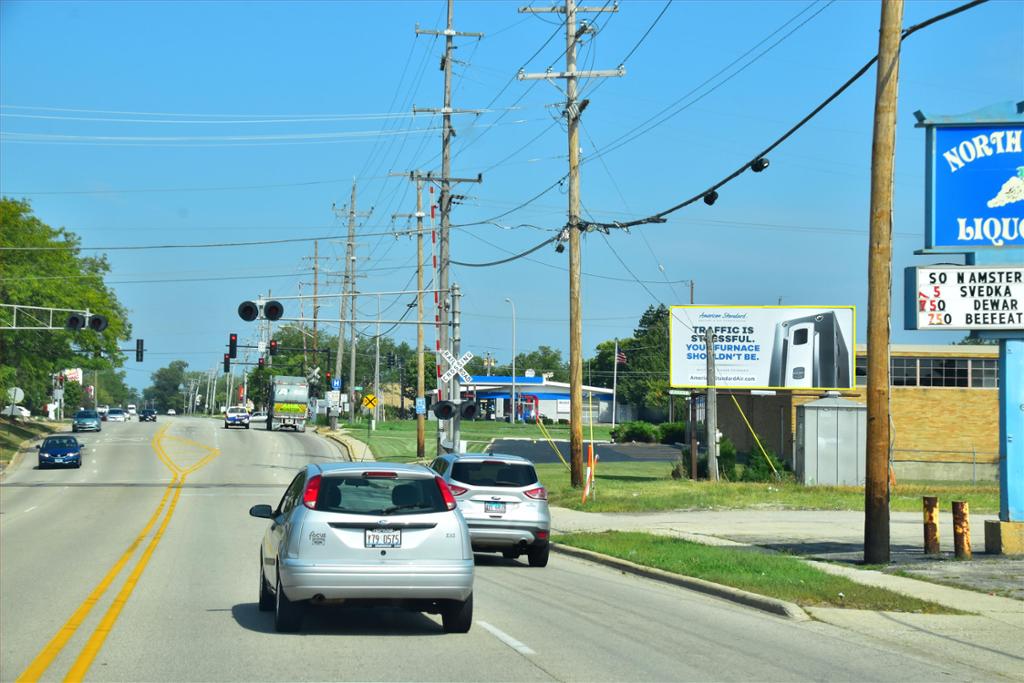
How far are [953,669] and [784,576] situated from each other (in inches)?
221

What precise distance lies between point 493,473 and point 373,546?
28.5 feet

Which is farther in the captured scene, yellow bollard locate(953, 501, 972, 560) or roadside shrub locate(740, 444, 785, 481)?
roadside shrub locate(740, 444, 785, 481)

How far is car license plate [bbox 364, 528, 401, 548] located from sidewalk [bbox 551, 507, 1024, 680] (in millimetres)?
5007

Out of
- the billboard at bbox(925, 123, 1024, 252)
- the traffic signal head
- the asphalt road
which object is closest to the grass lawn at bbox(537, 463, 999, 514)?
the asphalt road

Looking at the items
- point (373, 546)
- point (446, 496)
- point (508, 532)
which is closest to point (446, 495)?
point (446, 496)

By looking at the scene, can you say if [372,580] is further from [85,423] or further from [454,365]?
[85,423]

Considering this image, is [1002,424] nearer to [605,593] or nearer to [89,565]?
[605,593]

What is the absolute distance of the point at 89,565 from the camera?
18312mm

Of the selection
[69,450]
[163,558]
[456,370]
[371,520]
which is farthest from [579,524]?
[69,450]

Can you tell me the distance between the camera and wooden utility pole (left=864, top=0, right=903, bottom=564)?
17.2 metres

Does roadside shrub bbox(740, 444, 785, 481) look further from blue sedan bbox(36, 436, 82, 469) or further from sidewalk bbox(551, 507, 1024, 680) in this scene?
blue sedan bbox(36, 436, 82, 469)

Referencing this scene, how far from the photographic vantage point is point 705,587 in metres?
15.5

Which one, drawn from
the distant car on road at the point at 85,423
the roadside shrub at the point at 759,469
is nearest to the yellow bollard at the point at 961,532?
the roadside shrub at the point at 759,469

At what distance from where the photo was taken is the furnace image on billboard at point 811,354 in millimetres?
45969
